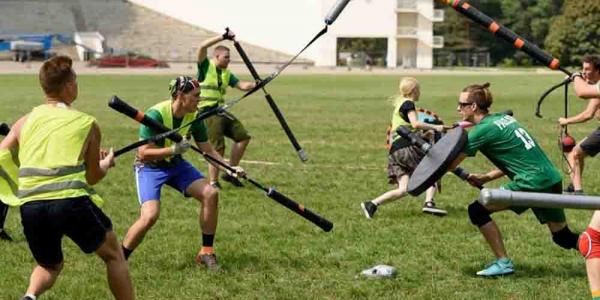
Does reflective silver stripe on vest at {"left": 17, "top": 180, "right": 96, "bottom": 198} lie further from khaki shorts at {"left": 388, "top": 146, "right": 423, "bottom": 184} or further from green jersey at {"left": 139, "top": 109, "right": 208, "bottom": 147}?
khaki shorts at {"left": 388, "top": 146, "right": 423, "bottom": 184}

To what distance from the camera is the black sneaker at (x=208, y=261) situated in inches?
337

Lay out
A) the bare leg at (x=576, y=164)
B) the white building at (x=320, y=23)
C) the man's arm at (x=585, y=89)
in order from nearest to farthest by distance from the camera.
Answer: the man's arm at (x=585, y=89)
the bare leg at (x=576, y=164)
the white building at (x=320, y=23)

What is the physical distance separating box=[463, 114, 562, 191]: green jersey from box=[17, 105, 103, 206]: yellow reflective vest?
3.46 m

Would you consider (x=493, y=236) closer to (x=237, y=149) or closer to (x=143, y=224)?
(x=143, y=224)

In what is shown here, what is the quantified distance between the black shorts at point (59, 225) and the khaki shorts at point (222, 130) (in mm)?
7803

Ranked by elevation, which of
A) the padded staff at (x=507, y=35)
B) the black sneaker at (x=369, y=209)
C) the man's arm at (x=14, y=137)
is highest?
the padded staff at (x=507, y=35)

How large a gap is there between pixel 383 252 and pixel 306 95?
29.8 meters

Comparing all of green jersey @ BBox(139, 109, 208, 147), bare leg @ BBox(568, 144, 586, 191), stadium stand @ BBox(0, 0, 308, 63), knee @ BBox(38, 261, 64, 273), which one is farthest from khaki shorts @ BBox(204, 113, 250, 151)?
stadium stand @ BBox(0, 0, 308, 63)

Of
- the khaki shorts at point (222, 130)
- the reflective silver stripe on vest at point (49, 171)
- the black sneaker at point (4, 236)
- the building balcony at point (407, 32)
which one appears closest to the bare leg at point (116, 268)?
the reflective silver stripe on vest at point (49, 171)

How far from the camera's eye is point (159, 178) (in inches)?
335

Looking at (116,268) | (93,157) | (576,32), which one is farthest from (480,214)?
(576,32)

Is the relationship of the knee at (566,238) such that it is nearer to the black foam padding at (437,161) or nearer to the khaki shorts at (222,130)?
the black foam padding at (437,161)

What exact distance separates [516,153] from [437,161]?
6.60ft

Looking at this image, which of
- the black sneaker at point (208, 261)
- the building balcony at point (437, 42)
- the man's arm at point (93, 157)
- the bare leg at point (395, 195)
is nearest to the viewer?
the man's arm at point (93, 157)
